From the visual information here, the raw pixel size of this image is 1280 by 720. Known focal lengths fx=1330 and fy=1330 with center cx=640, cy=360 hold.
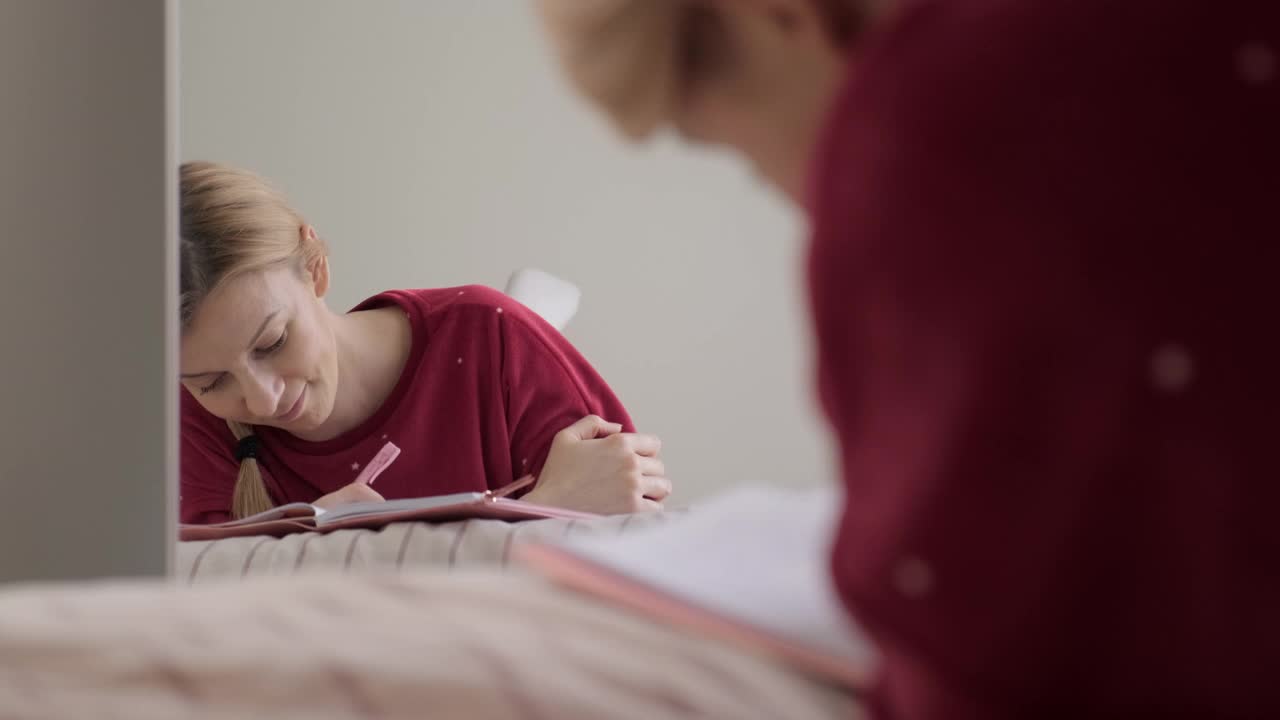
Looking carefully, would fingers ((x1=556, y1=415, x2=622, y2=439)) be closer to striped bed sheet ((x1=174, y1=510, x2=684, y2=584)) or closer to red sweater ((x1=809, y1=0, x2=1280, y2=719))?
striped bed sheet ((x1=174, y1=510, x2=684, y2=584))

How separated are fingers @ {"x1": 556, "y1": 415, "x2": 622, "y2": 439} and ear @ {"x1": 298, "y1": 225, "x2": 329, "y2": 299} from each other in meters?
0.34

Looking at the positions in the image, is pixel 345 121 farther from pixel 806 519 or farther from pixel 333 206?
pixel 806 519

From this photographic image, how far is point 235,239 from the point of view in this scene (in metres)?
1.52

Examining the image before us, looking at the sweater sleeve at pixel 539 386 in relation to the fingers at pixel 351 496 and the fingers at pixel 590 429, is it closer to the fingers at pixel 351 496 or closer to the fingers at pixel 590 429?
the fingers at pixel 590 429

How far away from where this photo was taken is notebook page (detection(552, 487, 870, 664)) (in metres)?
0.48

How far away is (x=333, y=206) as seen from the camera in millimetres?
1594

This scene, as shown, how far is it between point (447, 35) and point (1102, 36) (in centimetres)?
129

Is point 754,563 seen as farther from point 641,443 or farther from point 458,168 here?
point 458,168

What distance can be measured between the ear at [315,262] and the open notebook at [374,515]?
330mm

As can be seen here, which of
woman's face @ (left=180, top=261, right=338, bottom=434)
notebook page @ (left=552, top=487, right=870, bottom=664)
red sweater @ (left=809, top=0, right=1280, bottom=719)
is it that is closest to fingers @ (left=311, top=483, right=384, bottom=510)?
woman's face @ (left=180, top=261, right=338, bottom=434)

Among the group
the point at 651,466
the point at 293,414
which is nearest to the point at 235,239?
the point at 293,414

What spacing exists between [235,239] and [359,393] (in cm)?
26

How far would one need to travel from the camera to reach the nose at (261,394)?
5.14 feet

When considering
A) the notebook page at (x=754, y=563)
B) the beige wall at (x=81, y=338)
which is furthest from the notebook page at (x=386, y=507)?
the notebook page at (x=754, y=563)
